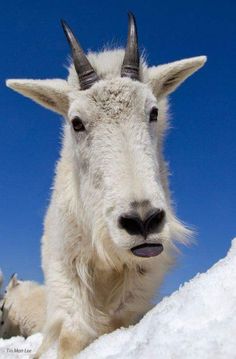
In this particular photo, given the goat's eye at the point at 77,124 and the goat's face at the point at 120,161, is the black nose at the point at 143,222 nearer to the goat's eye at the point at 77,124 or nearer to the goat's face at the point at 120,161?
the goat's face at the point at 120,161

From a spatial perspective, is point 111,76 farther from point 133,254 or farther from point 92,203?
point 133,254

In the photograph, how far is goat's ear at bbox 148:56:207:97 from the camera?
601 cm

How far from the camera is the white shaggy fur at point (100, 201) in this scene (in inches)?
187

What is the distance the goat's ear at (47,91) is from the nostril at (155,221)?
7.38ft

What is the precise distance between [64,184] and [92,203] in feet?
3.29

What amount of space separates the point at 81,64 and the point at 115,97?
0.86m

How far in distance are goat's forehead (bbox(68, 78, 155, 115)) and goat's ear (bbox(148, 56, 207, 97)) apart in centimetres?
59

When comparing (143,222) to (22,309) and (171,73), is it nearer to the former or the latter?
(171,73)

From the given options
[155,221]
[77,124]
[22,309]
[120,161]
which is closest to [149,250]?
[155,221]

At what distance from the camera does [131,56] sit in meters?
5.81

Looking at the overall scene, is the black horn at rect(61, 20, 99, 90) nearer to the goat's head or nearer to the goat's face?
the goat's head

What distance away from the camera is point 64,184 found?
599 centimetres

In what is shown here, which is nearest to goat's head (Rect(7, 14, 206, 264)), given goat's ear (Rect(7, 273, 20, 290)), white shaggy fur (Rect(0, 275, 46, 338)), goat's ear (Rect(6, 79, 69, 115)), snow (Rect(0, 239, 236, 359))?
goat's ear (Rect(6, 79, 69, 115))

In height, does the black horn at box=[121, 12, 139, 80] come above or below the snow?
above
